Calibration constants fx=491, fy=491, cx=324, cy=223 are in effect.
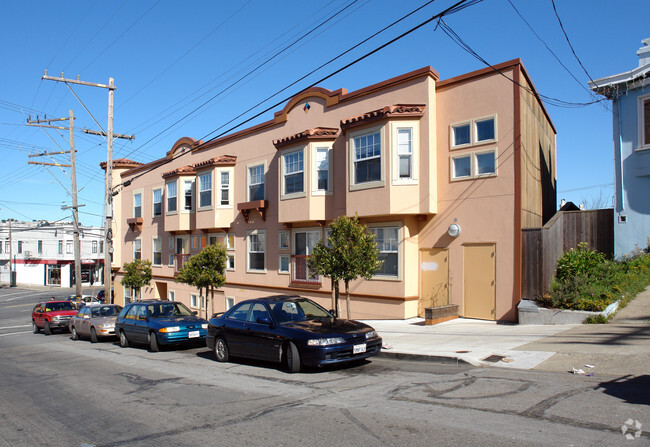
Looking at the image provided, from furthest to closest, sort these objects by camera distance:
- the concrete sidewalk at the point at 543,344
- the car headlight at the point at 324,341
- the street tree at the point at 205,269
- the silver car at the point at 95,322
Answer: the street tree at the point at 205,269, the silver car at the point at 95,322, the car headlight at the point at 324,341, the concrete sidewalk at the point at 543,344

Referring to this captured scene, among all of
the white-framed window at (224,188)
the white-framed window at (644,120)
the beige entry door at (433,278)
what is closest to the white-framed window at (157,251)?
the white-framed window at (224,188)

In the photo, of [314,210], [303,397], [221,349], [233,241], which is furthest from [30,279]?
[303,397]

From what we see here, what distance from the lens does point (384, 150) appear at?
50.8ft

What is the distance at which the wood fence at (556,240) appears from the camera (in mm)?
13258

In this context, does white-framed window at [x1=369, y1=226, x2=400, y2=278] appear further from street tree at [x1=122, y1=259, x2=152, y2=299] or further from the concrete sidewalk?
street tree at [x1=122, y1=259, x2=152, y2=299]

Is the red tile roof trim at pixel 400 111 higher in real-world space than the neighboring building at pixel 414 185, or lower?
higher

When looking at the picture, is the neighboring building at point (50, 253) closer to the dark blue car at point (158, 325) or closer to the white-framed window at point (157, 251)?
the white-framed window at point (157, 251)

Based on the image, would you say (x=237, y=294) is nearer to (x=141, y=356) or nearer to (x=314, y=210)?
(x=314, y=210)

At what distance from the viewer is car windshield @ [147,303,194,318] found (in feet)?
47.7

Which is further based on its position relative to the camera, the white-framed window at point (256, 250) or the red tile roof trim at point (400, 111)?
the white-framed window at point (256, 250)

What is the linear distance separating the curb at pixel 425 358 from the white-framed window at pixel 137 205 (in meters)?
25.5

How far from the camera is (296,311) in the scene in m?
10.4

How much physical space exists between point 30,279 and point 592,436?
253 ft

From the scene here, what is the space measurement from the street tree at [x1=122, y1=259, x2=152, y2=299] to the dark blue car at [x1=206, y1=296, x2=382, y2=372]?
18.2 metres
